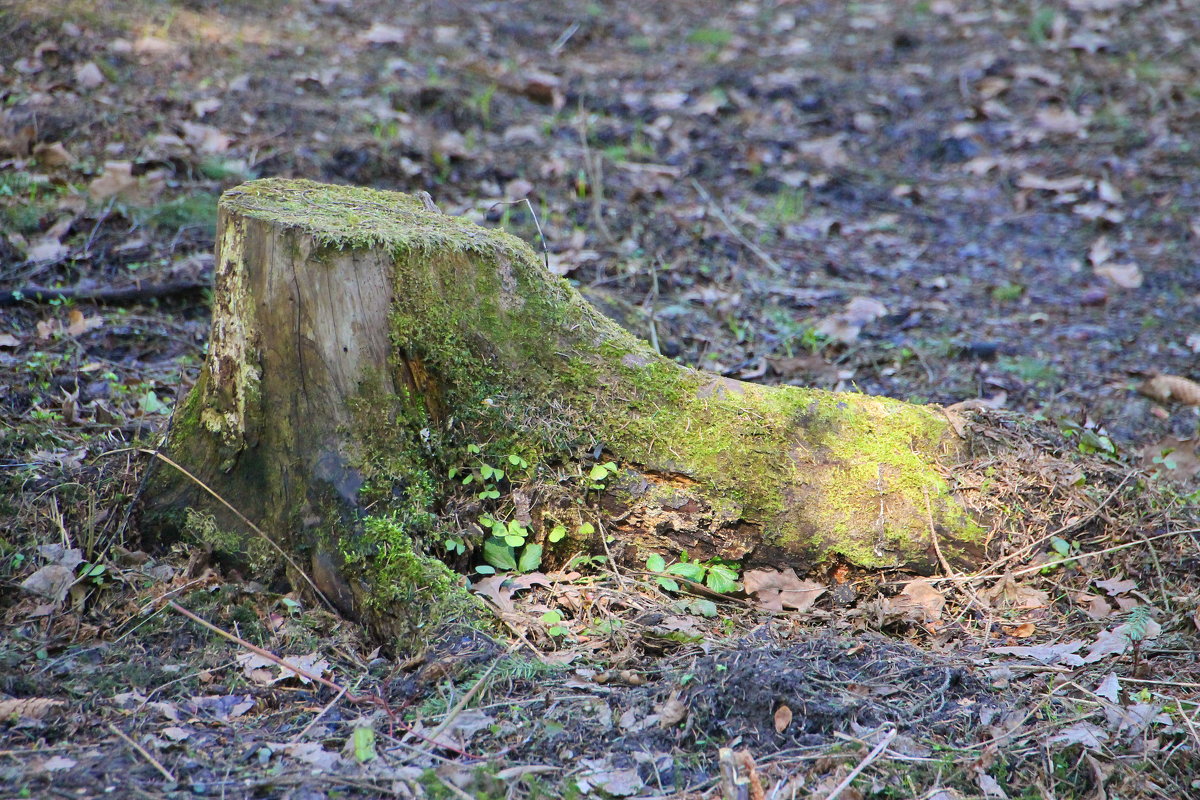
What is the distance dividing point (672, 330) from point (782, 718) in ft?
9.47

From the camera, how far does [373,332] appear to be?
9.48ft

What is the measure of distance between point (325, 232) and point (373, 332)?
334 millimetres

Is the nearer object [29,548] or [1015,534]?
[29,548]

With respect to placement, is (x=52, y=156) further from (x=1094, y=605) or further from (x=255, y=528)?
(x=1094, y=605)

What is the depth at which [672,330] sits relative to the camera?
197 inches

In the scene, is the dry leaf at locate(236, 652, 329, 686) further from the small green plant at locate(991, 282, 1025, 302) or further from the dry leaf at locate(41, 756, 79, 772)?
the small green plant at locate(991, 282, 1025, 302)

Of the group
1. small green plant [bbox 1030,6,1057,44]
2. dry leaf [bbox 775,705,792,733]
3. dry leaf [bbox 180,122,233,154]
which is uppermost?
dry leaf [bbox 180,122,233,154]

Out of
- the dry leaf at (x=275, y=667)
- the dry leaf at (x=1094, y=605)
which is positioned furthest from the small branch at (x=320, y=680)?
the dry leaf at (x=1094, y=605)

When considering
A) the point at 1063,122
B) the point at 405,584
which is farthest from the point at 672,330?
the point at 1063,122

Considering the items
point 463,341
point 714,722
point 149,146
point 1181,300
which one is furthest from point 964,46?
point 714,722

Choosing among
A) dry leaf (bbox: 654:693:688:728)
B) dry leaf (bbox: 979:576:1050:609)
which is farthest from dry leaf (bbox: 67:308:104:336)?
dry leaf (bbox: 979:576:1050:609)

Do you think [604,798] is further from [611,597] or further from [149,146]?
[149,146]

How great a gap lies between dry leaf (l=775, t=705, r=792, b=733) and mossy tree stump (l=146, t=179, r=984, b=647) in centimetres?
80

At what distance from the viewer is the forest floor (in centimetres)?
236
